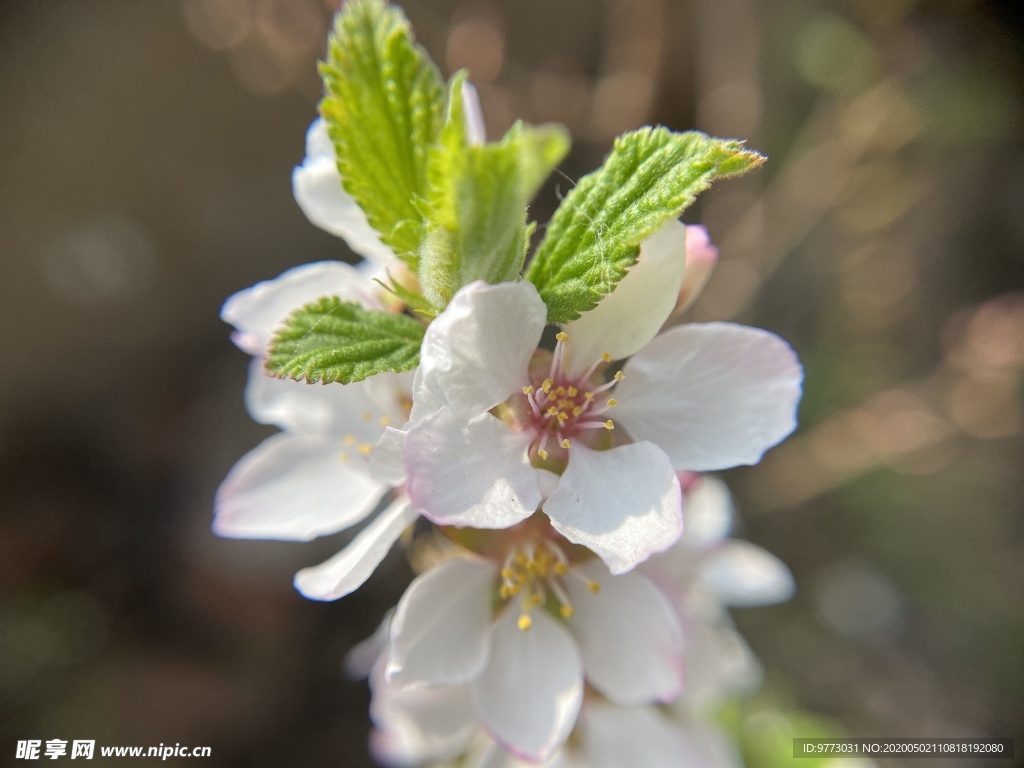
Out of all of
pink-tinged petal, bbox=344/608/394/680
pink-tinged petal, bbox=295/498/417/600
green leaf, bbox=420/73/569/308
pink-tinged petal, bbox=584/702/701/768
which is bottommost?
pink-tinged petal, bbox=584/702/701/768

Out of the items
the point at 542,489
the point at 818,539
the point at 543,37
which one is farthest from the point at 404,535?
the point at 543,37

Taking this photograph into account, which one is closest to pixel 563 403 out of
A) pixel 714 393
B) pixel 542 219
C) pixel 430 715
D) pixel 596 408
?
pixel 596 408

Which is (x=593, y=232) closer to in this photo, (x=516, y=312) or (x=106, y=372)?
(x=516, y=312)

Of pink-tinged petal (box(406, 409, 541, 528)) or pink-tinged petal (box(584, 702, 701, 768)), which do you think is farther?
pink-tinged petal (box(584, 702, 701, 768))

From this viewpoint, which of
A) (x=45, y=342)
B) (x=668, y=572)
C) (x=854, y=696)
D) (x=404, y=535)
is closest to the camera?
(x=404, y=535)

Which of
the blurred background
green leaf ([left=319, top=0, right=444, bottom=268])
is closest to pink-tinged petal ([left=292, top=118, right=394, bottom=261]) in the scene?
green leaf ([left=319, top=0, right=444, bottom=268])

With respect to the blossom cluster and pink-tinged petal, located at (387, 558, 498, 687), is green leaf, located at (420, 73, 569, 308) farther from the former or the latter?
pink-tinged petal, located at (387, 558, 498, 687)
